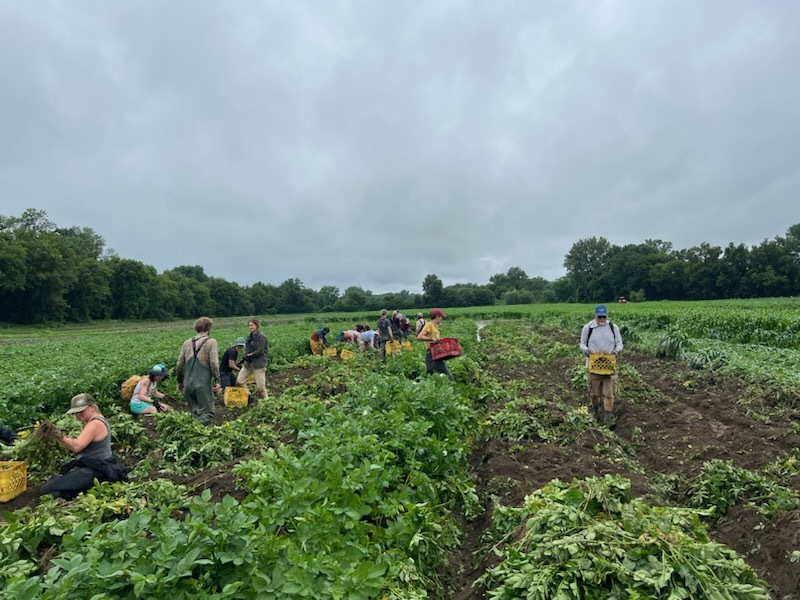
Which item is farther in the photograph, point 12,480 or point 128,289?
point 128,289

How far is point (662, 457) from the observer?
6117 mm

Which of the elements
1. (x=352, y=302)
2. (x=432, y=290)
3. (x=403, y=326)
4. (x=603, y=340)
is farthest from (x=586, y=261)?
(x=603, y=340)

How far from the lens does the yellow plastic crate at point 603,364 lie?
7422 millimetres

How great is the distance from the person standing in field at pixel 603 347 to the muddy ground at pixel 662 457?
1.38 ft

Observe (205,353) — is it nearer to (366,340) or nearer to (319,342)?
(319,342)

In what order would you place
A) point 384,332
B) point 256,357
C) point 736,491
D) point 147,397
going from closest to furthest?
point 736,491 → point 147,397 → point 256,357 → point 384,332

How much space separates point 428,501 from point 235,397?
6.39 metres

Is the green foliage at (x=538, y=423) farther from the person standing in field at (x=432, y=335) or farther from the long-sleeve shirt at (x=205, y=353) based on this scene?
the long-sleeve shirt at (x=205, y=353)

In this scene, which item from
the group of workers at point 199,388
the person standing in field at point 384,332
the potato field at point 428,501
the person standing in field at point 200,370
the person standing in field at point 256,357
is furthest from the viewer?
the person standing in field at point 384,332

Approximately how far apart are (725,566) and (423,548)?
2.05 metres

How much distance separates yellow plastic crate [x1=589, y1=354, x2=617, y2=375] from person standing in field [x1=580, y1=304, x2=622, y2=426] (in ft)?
0.30

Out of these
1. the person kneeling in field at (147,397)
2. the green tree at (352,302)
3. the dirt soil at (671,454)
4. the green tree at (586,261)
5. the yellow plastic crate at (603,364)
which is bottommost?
the dirt soil at (671,454)

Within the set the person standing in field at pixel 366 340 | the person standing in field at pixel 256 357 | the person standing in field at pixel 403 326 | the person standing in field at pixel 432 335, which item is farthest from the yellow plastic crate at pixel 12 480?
the person standing in field at pixel 403 326

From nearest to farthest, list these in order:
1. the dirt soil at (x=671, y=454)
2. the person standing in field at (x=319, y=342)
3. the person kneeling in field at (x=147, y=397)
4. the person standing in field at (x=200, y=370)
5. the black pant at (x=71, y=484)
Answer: the dirt soil at (x=671, y=454) < the black pant at (x=71, y=484) < the person standing in field at (x=200, y=370) < the person kneeling in field at (x=147, y=397) < the person standing in field at (x=319, y=342)
